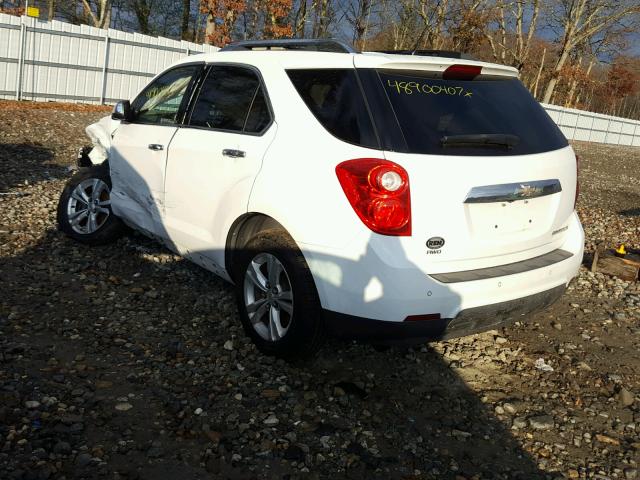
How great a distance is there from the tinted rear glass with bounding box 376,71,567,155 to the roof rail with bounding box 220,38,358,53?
0.38 m

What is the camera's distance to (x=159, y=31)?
133 ft

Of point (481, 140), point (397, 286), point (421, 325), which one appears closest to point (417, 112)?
point (481, 140)

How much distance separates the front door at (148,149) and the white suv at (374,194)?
376mm

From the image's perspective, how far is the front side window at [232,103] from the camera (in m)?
3.86

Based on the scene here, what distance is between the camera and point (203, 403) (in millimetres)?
3326

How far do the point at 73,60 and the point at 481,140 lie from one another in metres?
17.4

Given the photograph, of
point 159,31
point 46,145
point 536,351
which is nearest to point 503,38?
point 159,31

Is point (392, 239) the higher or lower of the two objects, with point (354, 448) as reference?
higher

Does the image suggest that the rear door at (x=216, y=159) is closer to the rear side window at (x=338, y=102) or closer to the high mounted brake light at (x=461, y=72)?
the rear side window at (x=338, y=102)

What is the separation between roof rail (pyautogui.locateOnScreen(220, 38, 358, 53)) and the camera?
3580 mm

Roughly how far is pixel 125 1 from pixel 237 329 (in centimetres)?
3842

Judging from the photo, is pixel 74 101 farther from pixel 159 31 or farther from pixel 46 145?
pixel 159 31

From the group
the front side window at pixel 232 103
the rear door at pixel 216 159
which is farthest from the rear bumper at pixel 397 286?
the front side window at pixel 232 103

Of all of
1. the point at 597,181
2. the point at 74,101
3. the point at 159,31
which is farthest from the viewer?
the point at 159,31
